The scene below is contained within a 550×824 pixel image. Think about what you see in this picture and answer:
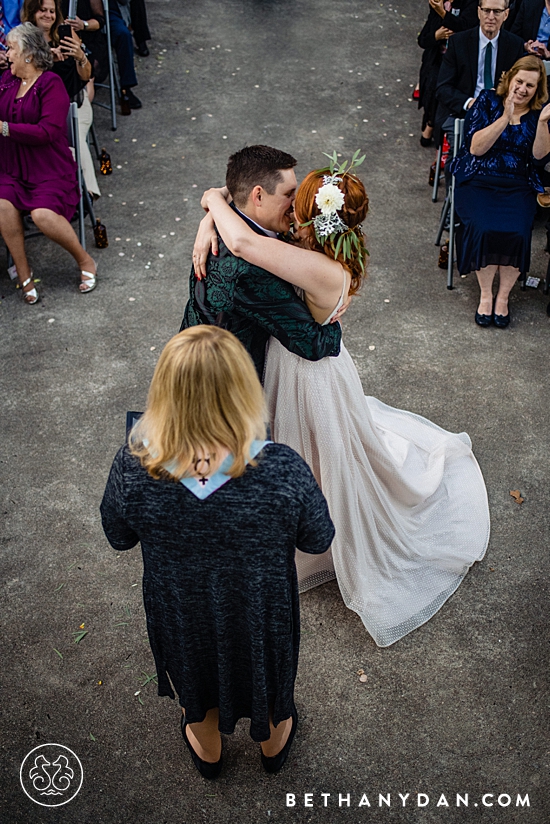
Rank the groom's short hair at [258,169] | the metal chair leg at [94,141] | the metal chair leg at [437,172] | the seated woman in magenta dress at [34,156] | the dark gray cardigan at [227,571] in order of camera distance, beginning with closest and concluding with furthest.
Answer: the dark gray cardigan at [227,571] → the groom's short hair at [258,169] → the seated woman in magenta dress at [34,156] → the metal chair leg at [437,172] → the metal chair leg at [94,141]

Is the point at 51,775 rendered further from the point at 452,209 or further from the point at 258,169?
the point at 452,209

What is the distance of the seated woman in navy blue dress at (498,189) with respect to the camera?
15.4 feet

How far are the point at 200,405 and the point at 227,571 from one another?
1.76 feet

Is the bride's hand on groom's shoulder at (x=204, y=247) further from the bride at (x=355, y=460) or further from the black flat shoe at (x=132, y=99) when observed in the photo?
the black flat shoe at (x=132, y=99)

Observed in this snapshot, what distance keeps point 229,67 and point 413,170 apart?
3.08m

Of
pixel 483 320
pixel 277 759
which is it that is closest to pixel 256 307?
pixel 277 759

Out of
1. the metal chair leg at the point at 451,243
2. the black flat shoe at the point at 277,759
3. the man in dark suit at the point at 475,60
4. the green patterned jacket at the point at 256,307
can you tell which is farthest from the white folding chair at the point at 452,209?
the black flat shoe at the point at 277,759

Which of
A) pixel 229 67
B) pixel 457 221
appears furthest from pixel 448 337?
pixel 229 67

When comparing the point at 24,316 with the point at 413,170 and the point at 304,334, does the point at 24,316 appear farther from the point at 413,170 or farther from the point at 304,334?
the point at 413,170

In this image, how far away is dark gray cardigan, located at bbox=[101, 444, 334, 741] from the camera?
5.88 ft

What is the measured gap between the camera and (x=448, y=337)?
4.92 metres

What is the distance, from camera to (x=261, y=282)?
8.45ft

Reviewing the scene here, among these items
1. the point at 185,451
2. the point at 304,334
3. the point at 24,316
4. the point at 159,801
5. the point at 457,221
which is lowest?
the point at 159,801

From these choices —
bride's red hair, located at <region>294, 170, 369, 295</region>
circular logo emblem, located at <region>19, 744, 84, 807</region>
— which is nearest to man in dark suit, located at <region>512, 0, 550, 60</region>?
bride's red hair, located at <region>294, 170, 369, 295</region>
